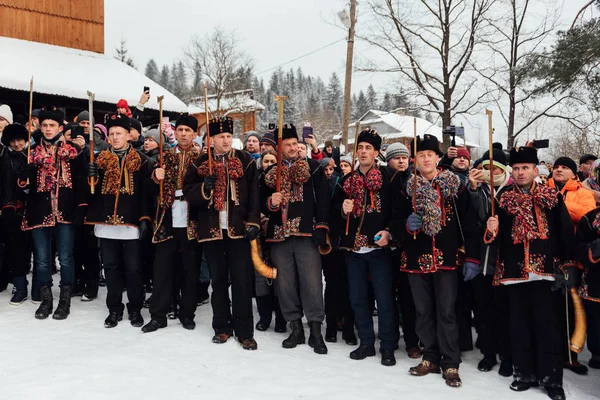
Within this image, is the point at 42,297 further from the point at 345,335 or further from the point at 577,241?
the point at 577,241

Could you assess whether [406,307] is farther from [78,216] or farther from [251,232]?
[78,216]

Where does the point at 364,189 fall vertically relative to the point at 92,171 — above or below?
below

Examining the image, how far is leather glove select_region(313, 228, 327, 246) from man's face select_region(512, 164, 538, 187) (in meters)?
1.88

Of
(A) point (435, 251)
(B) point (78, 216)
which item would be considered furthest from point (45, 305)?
(A) point (435, 251)

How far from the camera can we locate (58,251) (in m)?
5.39

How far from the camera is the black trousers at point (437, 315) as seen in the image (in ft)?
13.9

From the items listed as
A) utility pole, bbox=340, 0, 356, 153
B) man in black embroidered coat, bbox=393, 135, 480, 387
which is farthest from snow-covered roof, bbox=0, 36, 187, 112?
man in black embroidered coat, bbox=393, 135, 480, 387

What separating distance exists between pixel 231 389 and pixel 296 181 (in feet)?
6.88

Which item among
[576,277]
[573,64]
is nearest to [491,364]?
[576,277]

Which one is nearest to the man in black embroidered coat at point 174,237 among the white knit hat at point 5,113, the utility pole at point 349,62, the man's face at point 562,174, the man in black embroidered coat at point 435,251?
the man in black embroidered coat at point 435,251

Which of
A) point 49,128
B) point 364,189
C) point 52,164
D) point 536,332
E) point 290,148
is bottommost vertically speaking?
point 536,332

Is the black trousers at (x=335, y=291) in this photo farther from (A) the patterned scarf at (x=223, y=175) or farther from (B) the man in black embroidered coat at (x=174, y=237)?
(B) the man in black embroidered coat at (x=174, y=237)

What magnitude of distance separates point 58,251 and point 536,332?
199 inches

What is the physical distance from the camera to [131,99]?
1438 cm
